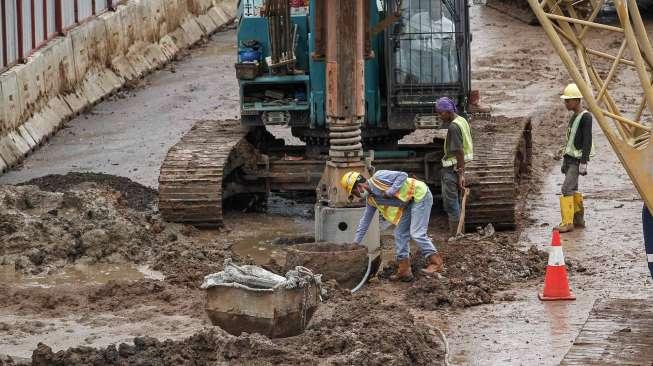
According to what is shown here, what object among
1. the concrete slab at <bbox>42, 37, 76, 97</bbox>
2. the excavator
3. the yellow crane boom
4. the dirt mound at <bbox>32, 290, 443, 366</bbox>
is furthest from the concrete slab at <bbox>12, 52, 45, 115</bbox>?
the yellow crane boom

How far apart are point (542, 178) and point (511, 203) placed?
3912 mm

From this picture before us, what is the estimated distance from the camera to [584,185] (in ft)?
70.1

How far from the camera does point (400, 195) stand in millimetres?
15875

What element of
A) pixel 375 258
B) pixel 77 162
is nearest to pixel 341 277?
pixel 375 258

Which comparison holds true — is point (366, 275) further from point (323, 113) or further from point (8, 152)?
point (8, 152)

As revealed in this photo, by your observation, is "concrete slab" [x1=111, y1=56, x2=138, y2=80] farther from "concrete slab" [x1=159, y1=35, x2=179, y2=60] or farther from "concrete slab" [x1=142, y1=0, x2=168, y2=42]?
"concrete slab" [x1=159, y1=35, x2=179, y2=60]

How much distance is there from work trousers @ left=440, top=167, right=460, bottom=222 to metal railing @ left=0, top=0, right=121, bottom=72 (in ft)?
27.3

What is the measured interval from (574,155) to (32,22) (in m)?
10.5

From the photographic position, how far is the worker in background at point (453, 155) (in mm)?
17766

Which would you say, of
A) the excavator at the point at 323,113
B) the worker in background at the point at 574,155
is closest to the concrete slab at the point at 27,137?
the excavator at the point at 323,113

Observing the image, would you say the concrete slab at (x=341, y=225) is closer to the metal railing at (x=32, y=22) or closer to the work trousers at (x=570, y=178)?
the work trousers at (x=570, y=178)

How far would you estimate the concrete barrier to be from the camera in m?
23.4

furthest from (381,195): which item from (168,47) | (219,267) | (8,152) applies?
(168,47)

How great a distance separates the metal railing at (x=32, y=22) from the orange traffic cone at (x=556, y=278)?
36.0ft
